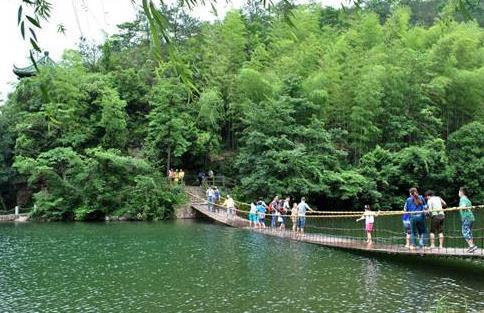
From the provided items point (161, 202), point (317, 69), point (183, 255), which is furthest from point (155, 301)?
point (317, 69)

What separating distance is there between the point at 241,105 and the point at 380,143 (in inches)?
334

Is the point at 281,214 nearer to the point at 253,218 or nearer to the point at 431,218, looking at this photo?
the point at 253,218

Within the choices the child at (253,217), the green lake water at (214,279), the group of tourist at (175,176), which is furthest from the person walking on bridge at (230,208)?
the group of tourist at (175,176)

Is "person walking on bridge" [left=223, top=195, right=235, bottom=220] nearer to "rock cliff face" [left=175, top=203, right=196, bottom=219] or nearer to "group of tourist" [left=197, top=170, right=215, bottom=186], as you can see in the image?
"rock cliff face" [left=175, top=203, right=196, bottom=219]

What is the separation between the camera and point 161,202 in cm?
2591

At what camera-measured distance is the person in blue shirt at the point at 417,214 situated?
1194 cm

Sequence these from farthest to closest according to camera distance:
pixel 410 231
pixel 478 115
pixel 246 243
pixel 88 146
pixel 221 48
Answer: pixel 221 48, pixel 478 115, pixel 88 146, pixel 246 243, pixel 410 231

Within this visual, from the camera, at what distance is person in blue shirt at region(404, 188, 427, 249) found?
39.2 feet

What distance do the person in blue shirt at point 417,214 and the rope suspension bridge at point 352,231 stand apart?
0.33m

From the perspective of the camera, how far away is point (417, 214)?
11.9m

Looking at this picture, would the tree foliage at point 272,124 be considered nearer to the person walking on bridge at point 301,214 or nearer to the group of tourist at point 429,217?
the person walking on bridge at point 301,214

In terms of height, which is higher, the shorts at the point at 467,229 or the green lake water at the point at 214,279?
the shorts at the point at 467,229

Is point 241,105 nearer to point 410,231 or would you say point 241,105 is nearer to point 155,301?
point 410,231

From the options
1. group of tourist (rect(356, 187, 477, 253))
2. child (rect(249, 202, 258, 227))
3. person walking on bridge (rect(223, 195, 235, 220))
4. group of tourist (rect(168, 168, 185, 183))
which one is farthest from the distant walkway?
group of tourist (rect(356, 187, 477, 253))
